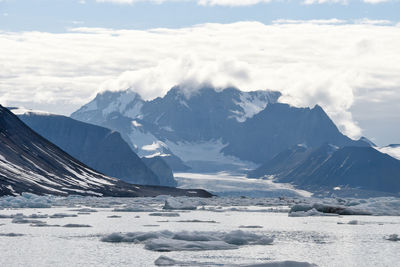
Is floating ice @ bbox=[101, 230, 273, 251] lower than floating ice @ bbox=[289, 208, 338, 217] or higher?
lower

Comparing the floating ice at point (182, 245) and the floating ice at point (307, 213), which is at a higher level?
the floating ice at point (307, 213)

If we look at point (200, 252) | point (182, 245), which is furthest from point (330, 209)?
point (200, 252)

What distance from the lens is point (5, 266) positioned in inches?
1391

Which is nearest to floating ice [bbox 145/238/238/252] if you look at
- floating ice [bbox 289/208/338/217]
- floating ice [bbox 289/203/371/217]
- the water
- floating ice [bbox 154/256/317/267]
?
the water

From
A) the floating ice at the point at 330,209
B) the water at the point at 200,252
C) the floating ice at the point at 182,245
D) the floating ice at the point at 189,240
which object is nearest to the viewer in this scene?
the water at the point at 200,252

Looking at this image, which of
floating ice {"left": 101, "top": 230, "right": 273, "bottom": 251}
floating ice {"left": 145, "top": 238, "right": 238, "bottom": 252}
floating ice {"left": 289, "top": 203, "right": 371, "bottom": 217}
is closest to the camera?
floating ice {"left": 145, "top": 238, "right": 238, "bottom": 252}

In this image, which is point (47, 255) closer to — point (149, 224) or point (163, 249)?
point (163, 249)

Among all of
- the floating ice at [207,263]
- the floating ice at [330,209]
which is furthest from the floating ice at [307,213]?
the floating ice at [207,263]

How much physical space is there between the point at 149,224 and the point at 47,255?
26697 millimetres

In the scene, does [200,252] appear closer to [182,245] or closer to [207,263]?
[182,245]

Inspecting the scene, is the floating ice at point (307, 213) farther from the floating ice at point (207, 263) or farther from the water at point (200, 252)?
the floating ice at point (207, 263)

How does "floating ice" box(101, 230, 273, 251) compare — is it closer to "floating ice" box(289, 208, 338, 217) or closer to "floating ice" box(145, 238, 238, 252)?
"floating ice" box(145, 238, 238, 252)

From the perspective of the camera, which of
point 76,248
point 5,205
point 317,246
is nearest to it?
point 76,248

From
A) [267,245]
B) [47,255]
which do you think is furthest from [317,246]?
[47,255]
